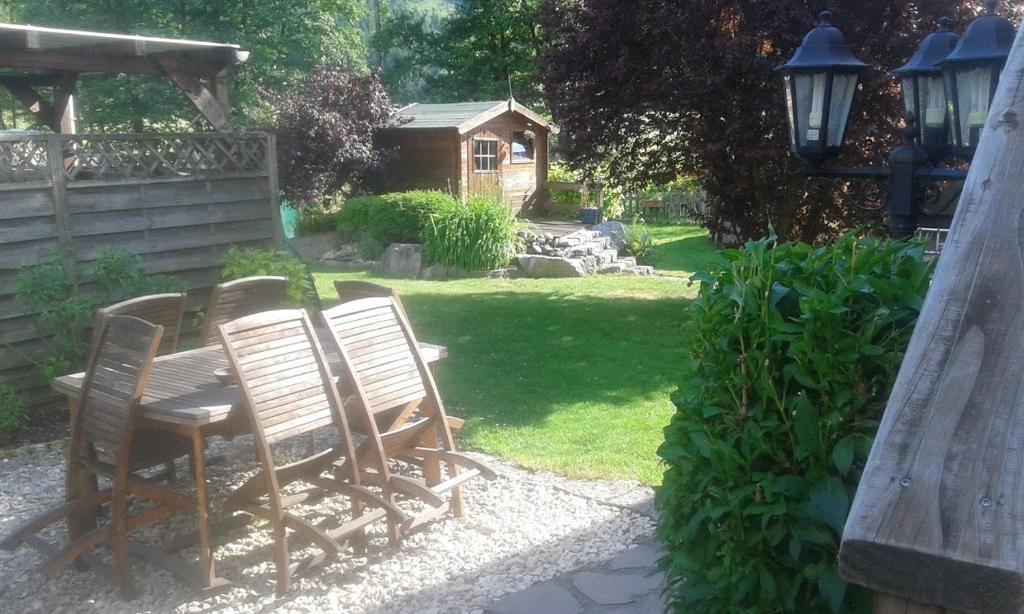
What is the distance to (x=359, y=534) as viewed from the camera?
4.10 m

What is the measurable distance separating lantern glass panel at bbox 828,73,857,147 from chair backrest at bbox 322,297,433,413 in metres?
2.22

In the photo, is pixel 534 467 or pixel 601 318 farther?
pixel 601 318

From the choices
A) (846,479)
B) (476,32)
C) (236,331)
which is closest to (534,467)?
(236,331)

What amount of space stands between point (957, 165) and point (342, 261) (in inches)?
405

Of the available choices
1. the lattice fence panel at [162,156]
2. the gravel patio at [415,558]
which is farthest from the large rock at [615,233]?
the gravel patio at [415,558]

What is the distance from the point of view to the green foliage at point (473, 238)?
45.5ft

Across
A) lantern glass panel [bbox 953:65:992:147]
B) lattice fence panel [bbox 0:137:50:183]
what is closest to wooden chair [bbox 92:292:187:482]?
lattice fence panel [bbox 0:137:50:183]

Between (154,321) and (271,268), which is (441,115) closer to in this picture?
(271,268)

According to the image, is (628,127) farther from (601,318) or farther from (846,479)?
(846,479)

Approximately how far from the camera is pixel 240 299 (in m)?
5.00

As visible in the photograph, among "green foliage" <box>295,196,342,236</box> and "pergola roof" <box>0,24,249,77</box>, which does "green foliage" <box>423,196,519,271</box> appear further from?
"pergola roof" <box>0,24,249,77</box>

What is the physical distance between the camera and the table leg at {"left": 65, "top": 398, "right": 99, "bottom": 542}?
4.00 meters

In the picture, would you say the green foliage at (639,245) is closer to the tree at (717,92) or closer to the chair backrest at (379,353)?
the tree at (717,92)

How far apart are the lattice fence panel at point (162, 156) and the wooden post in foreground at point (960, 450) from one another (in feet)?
21.7
